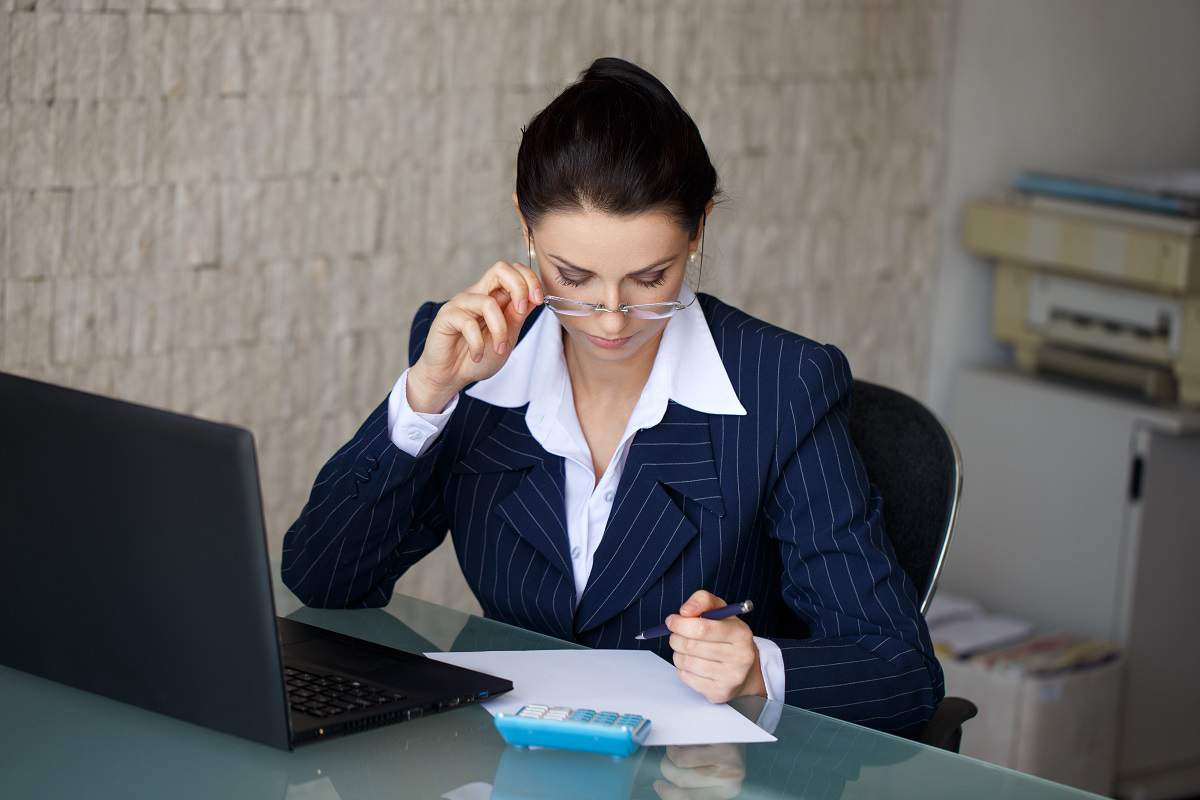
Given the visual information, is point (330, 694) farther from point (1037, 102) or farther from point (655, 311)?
point (1037, 102)

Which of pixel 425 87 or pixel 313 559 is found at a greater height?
pixel 425 87

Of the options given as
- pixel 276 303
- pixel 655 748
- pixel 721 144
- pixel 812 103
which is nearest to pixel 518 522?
pixel 655 748

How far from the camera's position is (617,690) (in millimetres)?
1409

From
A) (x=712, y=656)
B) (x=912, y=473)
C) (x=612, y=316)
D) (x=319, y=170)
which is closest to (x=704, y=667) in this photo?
(x=712, y=656)

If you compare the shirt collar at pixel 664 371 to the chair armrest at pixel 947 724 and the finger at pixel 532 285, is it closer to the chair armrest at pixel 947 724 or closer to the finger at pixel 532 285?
the finger at pixel 532 285

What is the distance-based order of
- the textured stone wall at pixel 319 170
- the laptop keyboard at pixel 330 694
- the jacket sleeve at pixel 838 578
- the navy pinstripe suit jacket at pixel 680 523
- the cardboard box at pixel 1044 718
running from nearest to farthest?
the laptop keyboard at pixel 330 694 < the jacket sleeve at pixel 838 578 < the navy pinstripe suit jacket at pixel 680 523 < the textured stone wall at pixel 319 170 < the cardboard box at pixel 1044 718

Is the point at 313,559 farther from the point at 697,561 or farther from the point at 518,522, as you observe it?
the point at 697,561

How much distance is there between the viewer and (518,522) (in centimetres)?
173

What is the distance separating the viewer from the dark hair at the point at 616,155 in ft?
5.34

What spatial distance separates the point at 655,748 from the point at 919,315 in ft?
7.73

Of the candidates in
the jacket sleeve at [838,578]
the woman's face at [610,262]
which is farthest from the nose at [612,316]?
the jacket sleeve at [838,578]

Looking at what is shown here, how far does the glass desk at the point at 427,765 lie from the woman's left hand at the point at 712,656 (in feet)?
0.14

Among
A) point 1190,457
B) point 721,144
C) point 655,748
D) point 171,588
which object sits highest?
point 721,144

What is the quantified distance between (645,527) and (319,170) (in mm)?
1113
